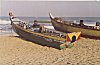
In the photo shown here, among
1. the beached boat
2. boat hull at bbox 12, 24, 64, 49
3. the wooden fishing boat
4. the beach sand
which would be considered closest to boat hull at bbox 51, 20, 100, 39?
the beached boat

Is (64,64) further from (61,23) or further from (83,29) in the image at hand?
(61,23)

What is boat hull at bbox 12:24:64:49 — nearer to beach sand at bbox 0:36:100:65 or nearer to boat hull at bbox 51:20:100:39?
beach sand at bbox 0:36:100:65

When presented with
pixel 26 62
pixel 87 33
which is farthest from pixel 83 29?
pixel 26 62

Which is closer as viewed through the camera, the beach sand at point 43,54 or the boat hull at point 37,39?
the beach sand at point 43,54

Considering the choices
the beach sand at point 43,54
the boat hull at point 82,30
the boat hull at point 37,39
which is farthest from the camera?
the boat hull at point 82,30

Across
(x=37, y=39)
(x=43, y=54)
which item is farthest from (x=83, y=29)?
(x=43, y=54)

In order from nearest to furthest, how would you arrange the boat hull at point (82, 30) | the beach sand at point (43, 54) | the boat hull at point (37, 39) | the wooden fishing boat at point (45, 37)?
the beach sand at point (43, 54) → the wooden fishing boat at point (45, 37) → the boat hull at point (37, 39) → the boat hull at point (82, 30)

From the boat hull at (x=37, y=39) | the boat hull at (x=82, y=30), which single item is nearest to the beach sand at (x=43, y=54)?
the boat hull at (x=37, y=39)

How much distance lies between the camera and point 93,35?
19.4 metres

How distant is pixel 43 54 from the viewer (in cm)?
1330

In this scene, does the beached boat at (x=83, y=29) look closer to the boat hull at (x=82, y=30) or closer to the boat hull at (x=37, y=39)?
the boat hull at (x=82, y=30)

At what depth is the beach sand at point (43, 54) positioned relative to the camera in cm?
1060

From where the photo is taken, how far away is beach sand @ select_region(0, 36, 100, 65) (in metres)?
10.6

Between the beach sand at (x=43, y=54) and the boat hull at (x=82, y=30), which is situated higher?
the beach sand at (x=43, y=54)
